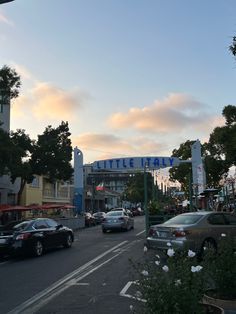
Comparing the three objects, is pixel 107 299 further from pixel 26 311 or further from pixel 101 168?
pixel 101 168

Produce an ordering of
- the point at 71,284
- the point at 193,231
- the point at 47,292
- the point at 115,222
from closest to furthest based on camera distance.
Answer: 1. the point at 47,292
2. the point at 71,284
3. the point at 193,231
4. the point at 115,222

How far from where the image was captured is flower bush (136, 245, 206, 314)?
4.96 meters

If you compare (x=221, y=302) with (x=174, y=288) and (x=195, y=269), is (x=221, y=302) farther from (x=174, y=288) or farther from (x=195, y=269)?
(x=174, y=288)

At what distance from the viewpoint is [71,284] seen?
11.4 meters

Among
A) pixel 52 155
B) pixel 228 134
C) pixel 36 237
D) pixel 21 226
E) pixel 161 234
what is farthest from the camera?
pixel 52 155

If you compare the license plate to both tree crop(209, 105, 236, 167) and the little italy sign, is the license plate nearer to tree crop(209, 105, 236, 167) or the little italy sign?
tree crop(209, 105, 236, 167)

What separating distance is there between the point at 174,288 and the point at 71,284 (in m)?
6.68

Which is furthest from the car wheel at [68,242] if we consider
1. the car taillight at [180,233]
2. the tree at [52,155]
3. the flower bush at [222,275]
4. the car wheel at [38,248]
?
the tree at [52,155]

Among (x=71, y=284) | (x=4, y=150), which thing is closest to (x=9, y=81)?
(x=4, y=150)

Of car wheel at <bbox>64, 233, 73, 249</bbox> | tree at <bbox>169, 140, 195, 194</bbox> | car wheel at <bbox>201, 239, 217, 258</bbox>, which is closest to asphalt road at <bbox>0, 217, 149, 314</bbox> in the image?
car wheel at <bbox>201, 239, 217, 258</bbox>

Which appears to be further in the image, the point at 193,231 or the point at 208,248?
the point at 193,231

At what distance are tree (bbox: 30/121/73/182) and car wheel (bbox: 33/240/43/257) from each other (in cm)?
2360

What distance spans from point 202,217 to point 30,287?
606 centimetres

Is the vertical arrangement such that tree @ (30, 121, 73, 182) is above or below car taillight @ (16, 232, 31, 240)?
above
